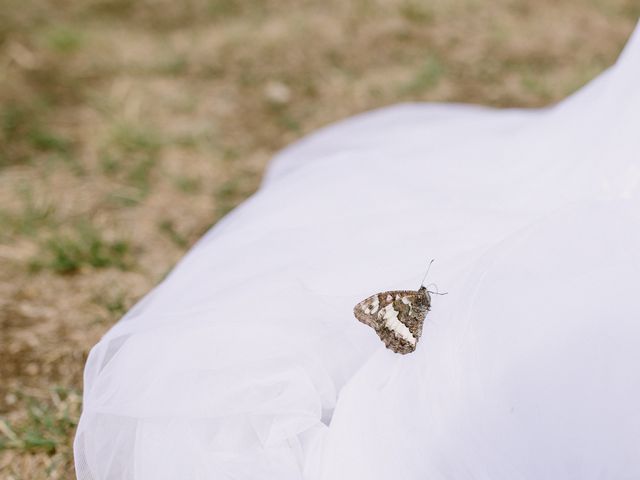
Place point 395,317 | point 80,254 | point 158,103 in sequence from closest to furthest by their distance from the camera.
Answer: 1. point 395,317
2. point 80,254
3. point 158,103

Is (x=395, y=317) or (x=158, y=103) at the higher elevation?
(x=395, y=317)

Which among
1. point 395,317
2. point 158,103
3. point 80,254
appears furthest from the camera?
point 158,103

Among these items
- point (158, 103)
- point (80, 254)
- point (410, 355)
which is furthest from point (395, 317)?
point (158, 103)

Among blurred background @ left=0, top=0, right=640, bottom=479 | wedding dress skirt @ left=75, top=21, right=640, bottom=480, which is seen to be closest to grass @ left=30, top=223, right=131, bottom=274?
blurred background @ left=0, top=0, right=640, bottom=479

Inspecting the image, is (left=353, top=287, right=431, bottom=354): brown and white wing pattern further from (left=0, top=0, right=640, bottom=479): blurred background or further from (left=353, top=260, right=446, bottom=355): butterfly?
(left=0, top=0, right=640, bottom=479): blurred background

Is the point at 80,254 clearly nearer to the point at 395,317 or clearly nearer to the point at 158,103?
the point at 158,103
